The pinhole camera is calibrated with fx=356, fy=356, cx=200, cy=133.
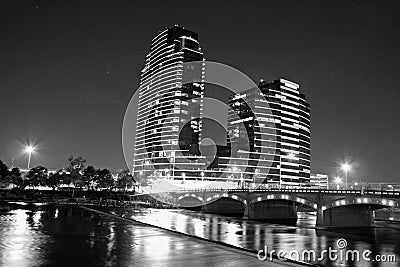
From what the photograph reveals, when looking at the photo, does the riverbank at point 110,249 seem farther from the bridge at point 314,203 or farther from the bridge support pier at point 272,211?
the bridge support pier at point 272,211

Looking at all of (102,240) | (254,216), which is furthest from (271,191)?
(102,240)

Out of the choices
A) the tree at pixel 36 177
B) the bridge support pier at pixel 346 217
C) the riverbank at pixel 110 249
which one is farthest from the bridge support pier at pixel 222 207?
the riverbank at pixel 110 249

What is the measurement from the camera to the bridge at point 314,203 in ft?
201

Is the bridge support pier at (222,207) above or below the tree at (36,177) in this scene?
below

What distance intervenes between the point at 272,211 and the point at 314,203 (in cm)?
2394

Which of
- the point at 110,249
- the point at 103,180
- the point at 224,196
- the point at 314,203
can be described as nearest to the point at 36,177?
the point at 103,180

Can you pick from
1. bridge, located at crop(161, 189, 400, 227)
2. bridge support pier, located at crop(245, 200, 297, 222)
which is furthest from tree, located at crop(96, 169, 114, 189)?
bridge support pier, located at crop(245, 200, 297, 222)

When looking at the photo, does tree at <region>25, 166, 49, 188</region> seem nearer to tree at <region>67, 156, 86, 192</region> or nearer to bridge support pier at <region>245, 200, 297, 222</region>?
tree at <region>67, 156, 86, 192</region>

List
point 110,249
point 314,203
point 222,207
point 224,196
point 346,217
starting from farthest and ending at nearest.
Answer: point 222,207, point 224,196, point 314,203, point 346,217, point 110,249

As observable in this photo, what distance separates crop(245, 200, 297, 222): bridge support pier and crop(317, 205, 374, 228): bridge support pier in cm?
2129

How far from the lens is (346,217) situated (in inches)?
2694

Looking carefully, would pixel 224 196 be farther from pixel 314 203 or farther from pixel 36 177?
pixel 36 177

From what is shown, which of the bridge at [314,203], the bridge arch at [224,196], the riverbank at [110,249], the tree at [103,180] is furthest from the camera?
the tree at [103,180]

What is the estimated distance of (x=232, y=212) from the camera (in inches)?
4414
